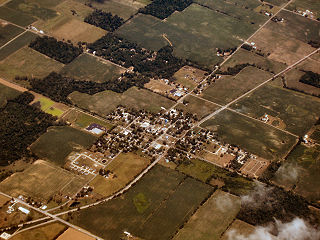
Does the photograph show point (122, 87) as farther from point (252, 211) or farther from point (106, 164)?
point (252, 211)

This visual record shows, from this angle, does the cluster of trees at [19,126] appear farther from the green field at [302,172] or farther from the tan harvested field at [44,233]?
the green field at [302,172]

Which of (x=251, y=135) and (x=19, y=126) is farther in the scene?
(x=251, y=135)

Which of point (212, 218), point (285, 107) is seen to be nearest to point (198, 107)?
point (285, 107)

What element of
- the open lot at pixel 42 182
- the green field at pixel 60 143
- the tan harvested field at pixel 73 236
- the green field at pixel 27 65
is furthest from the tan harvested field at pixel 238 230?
the green field at pixel 27 65

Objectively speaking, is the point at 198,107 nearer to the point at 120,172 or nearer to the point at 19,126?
the point at 120,172

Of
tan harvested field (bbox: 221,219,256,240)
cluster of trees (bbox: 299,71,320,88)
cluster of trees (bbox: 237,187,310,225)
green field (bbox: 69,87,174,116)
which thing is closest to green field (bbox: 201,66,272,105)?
cluster of trees (bbox: 299,71,320,88)

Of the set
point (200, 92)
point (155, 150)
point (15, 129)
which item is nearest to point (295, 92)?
point (200, 92)

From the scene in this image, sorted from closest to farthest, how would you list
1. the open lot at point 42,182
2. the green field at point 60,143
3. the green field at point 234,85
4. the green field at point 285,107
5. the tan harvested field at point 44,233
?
the tan harvested field at point 44,233 < the open lot at point 42,182 < the green field at point 60,143 < the green field at point 285,107 < the green field at point 234,85
